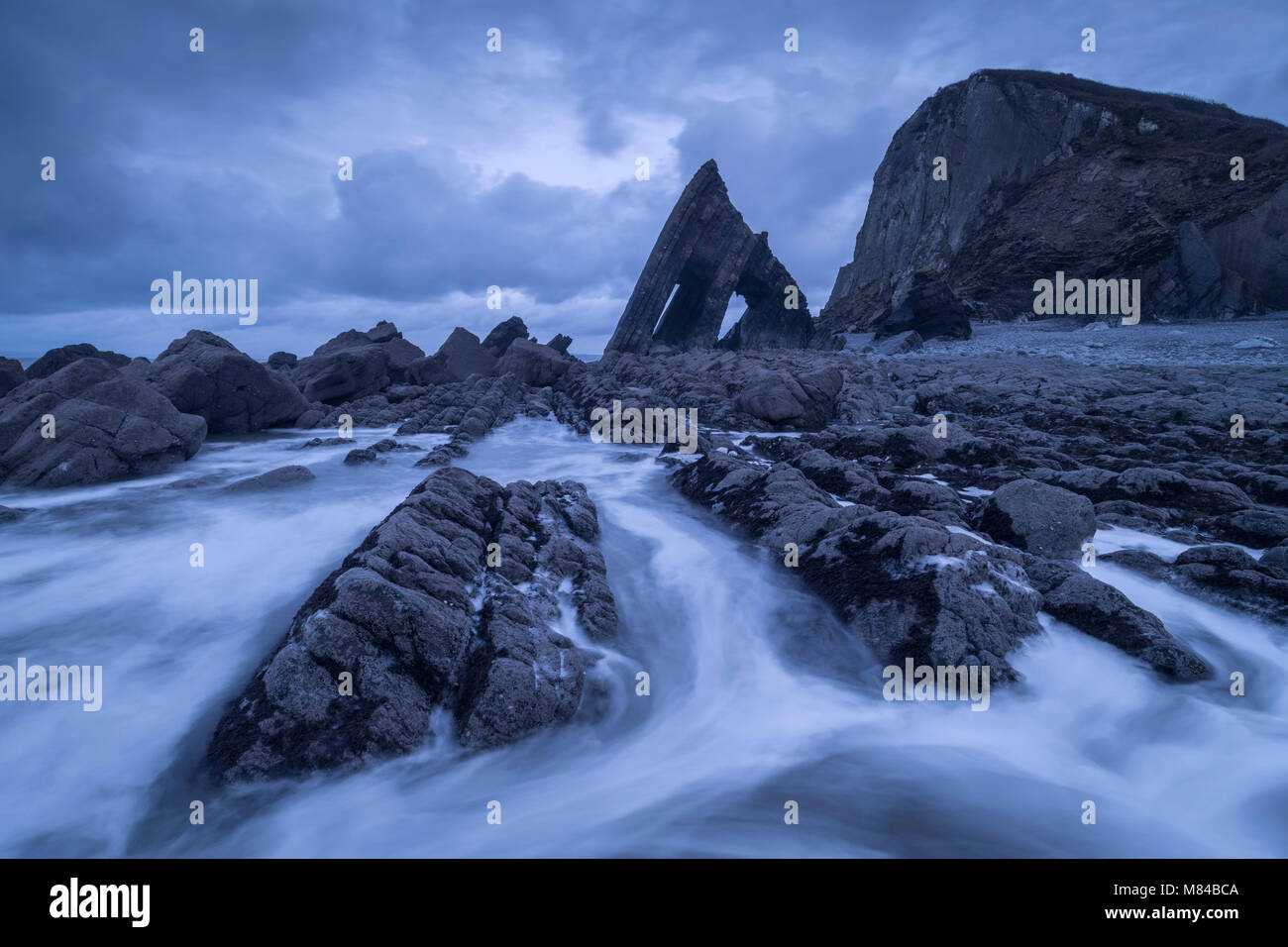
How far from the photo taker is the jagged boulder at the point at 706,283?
3866 centimetres

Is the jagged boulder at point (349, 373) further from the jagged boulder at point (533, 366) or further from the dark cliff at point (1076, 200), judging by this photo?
the dark cliff at point (1076, 200)

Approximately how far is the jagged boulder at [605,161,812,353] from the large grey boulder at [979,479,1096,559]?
34.8 m

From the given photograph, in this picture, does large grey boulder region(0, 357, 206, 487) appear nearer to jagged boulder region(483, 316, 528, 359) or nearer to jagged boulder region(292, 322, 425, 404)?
jagged boulder region(292, 322, 425, 404)

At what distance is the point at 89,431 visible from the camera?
35.0 feet

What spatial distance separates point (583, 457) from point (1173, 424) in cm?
1205

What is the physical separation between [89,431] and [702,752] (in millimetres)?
12626

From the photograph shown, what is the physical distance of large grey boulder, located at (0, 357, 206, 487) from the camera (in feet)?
33.4

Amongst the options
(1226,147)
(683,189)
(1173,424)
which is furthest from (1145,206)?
(1173,424)

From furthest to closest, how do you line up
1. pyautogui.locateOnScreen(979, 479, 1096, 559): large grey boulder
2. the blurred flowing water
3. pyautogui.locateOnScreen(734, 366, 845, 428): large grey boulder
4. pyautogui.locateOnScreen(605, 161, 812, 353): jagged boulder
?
pyautogui.locateOnScreen(605, 161, 812, 353): jagged boulder, pyautogui.locateOnScreen(734, 366, 845, 428): large grey boulder, pyautogui.locateOnScreen(979, 479, 1096, 559): large grey boulder, the blurred flowing water

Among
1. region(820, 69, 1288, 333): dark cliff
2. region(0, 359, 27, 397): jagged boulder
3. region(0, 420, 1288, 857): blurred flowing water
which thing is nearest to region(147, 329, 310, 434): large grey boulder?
region(0, 359, 27, 397): jagged boulder

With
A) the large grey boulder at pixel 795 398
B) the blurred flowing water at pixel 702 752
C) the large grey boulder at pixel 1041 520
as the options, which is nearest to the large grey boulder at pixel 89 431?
the blurred flowing water at pixel 702 752

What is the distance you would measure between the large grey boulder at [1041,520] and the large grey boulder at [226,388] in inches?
729

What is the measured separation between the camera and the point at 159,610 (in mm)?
5770
